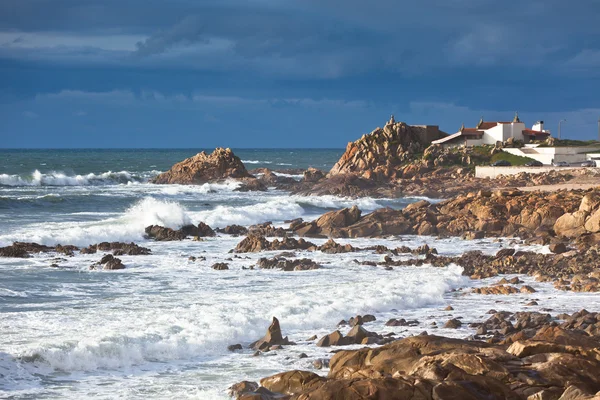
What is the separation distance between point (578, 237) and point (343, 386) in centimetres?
2727

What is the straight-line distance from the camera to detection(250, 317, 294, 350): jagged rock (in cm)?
1859

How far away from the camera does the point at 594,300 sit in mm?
23359

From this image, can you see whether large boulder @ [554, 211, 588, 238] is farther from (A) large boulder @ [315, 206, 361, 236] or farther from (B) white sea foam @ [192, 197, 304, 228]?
(B) white sea foam @ [192, 197, 304, 228]

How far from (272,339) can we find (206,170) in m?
67.9

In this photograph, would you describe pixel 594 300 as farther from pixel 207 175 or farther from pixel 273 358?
pixel 207 175

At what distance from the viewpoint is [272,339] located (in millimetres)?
18703

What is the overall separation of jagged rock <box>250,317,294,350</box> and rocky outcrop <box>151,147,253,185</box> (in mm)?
65969

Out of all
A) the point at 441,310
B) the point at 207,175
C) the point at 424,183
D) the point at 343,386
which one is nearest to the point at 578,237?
the point at 441,310

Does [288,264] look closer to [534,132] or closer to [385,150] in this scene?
[385,150]

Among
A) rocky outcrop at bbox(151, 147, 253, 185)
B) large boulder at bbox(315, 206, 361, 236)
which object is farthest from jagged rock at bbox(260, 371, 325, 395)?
rocky outcrop at bbox(151, 147, 253, 185)

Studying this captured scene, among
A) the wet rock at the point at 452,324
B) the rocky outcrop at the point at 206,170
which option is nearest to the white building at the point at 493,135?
the rocky outcrop at the point at 206,170

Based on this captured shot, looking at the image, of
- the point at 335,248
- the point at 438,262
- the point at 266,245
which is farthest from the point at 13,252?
the point at 438,262

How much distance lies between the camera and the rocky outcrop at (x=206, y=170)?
84812mm

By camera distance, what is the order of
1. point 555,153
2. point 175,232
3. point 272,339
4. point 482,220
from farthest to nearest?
point 555,153 < point 482,220 < point 175,232 < point 272,339
